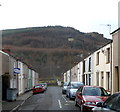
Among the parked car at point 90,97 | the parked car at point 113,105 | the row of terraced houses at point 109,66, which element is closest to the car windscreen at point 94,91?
the parked car at point 90,97

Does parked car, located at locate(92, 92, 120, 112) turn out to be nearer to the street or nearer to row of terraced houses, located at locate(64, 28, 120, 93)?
the street

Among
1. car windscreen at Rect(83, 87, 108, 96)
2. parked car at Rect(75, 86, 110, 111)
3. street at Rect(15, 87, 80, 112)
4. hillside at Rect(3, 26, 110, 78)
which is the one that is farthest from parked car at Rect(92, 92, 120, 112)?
hillside at Rect(3, 26, 110, 78)

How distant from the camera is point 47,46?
85.6 metres

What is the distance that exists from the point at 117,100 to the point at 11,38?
65.5m

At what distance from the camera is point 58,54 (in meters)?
→ 85.8

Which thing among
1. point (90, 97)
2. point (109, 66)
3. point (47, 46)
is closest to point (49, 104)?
point (90, 97)

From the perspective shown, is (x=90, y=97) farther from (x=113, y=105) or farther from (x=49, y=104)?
(x=113, y=105)

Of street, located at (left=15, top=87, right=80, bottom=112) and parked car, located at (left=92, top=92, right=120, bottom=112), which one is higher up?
parked car, located at (left=92, top=92, right=120, bottom=112)

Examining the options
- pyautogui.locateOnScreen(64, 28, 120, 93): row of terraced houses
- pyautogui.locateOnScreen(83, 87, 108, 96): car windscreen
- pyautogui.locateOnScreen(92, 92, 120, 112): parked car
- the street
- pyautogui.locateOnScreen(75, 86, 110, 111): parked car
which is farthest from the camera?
pyautogui.locateOnScreen(64, 28, 120, 93): row of terraced houses

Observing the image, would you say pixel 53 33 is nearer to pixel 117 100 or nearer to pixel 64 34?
pixel 64 34

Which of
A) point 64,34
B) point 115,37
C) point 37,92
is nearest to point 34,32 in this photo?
point 64,34

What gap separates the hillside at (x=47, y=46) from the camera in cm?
6956

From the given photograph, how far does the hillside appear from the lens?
69562mm

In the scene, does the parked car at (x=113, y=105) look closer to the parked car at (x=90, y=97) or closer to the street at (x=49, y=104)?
the parked car at (x=90, y=97)
